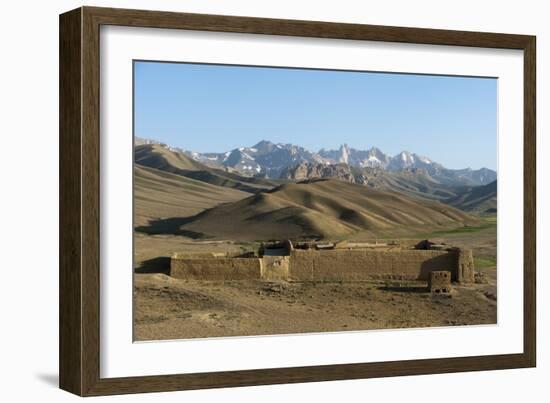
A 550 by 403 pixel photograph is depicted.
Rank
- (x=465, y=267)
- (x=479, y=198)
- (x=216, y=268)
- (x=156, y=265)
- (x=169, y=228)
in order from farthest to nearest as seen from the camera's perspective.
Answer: (x=479, y=198) → (x=465, y=267) → (x=216, y=268) → (x=169, y=228) → (x=156, y=265)

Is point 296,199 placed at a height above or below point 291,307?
above

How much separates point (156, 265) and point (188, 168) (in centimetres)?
99

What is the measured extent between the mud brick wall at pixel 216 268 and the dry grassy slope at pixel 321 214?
0.84 ft

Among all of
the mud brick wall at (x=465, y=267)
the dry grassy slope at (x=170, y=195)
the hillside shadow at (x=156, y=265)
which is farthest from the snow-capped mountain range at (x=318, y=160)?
the hillside shadow at (x=156, y=265)

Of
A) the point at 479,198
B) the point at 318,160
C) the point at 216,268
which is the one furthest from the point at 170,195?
the point at 479,198

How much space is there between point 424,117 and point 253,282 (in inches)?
99.2

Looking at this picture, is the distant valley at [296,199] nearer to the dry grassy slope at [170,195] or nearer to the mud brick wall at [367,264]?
the dry grassy slope at [170,195]

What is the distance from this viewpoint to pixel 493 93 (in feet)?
38.5

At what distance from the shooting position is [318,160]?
36.9 ft

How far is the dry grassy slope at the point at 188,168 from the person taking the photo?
10391 mm

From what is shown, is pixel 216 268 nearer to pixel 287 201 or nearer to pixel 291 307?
pixel 291 307

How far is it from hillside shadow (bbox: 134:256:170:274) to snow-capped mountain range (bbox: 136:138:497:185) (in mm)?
1031

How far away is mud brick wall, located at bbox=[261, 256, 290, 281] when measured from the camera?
10.9 m

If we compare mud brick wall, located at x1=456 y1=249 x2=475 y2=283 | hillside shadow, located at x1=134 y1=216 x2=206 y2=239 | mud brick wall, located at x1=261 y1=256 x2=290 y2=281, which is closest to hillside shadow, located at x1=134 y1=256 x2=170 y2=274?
hillside shadow, located at x1=134 y1=216 x2=206 y2=239
